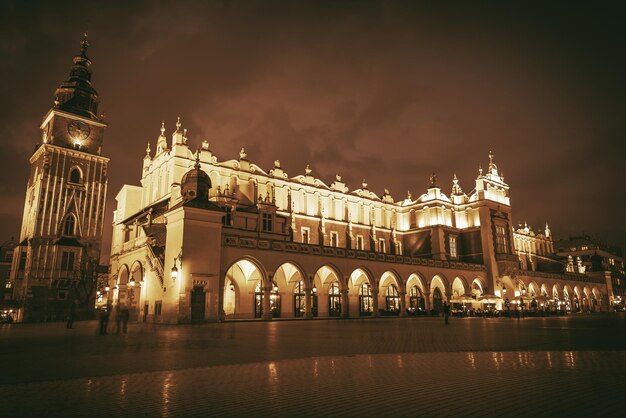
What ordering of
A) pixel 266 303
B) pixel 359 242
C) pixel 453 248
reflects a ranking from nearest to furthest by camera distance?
pixel 266 303, pixel 359 242, pixel 453 248

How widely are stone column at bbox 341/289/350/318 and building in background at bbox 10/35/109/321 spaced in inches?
1155

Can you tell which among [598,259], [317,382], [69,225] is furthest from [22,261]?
[598,259]

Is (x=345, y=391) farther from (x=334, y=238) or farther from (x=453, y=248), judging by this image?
(x=453, y=248)

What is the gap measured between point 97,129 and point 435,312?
55.9 metres

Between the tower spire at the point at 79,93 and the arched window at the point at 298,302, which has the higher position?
the tower spire at the point at 79,93

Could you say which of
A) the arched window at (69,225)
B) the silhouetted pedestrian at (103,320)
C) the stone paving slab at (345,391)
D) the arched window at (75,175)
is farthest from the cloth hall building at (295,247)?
the stone paving slab at (345,391)

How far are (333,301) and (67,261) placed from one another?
36.6 metres

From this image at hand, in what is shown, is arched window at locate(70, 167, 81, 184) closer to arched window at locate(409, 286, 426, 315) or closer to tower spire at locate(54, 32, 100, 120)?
tower spire at locate(54, 32, 100, 120)

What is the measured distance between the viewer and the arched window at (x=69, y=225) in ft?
202

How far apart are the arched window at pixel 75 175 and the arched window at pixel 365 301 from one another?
1716 inches

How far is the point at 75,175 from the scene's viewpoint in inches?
2549

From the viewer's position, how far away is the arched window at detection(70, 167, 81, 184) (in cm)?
6419

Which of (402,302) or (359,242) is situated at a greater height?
(359,242)

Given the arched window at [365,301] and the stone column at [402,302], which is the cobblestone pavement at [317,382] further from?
the arched window at [365,301]
